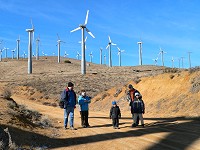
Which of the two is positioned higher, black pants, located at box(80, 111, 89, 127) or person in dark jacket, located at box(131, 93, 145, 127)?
person in dark jacket, located at box(131, 93, 145, 127)

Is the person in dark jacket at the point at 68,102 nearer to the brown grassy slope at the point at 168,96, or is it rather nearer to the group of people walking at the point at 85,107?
the group of people walking at the point at 85,107

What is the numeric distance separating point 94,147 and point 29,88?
40624 mm

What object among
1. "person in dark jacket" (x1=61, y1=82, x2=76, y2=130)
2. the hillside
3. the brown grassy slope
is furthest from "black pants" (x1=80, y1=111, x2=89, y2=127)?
the brown grassy slope

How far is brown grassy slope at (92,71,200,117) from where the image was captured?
23097 mm

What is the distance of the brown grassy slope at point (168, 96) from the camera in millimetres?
23097

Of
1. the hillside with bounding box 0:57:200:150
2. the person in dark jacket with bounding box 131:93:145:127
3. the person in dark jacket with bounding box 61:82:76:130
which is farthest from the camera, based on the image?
the person in dark jacket with bounding box 131:93:145:127

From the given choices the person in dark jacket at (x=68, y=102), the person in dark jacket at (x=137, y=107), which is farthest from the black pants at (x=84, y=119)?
the person in dark jacket at (x=137, y=107)

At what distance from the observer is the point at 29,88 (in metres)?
48.8

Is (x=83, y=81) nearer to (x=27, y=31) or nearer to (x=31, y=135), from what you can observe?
(x=27, y=31)

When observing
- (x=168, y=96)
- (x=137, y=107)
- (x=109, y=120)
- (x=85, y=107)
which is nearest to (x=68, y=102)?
(x=85, y=107)

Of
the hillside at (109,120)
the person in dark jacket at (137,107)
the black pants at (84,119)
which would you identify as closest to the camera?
the hillside at (109,120)

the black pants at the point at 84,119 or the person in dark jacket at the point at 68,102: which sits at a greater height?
the person in dark jacket at the point at 68,102

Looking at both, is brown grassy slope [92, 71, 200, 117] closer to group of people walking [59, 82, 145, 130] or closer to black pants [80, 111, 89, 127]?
group of people walking [59, 82, 145, 130]

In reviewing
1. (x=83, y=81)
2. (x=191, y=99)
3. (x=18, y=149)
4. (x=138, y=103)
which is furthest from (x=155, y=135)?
(x=83, y=81)
